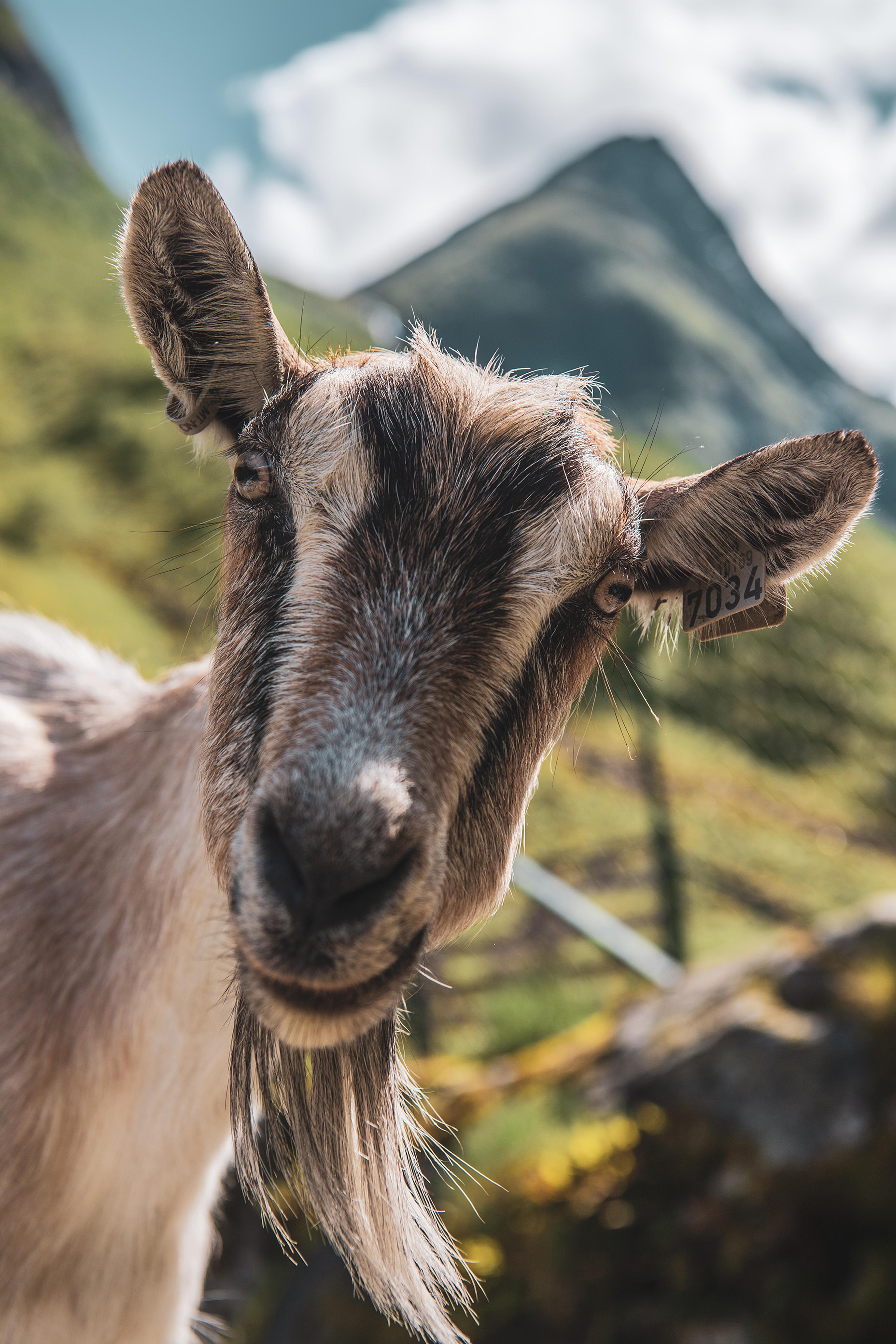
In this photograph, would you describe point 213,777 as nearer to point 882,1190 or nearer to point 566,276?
point 882,1190

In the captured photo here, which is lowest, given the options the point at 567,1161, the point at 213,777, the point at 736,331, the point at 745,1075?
the point at 736,331

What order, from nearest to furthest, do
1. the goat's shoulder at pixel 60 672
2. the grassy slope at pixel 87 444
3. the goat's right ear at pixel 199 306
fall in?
the goat's right ear at pixel 199 306 → the goat's shoulder at pixel 60 672 → the grassy slope at pixel 87 444

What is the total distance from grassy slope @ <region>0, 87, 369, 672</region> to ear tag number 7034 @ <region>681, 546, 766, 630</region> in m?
1.34

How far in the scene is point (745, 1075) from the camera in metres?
5.08

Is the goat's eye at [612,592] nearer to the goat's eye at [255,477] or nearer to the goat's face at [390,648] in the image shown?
the goat's face at [390,648]

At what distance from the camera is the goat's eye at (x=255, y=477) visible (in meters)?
2.05

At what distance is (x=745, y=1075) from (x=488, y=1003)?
2.53 m

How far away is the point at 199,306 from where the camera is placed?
218 cm

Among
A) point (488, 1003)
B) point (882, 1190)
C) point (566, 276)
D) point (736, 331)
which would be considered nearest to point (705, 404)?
point (566, 276)

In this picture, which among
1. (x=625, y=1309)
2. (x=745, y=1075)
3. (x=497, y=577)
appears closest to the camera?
(x=497, y=577)

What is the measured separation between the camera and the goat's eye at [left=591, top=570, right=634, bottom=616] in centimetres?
210

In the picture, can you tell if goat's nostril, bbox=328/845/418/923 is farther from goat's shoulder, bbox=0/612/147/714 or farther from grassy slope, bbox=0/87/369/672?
goat's shoulder, bbox=0/612/147/714

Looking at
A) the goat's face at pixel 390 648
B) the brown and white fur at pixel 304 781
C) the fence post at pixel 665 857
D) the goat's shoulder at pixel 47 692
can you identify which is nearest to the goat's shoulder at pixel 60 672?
the goat's shoulder at pixel 47 692

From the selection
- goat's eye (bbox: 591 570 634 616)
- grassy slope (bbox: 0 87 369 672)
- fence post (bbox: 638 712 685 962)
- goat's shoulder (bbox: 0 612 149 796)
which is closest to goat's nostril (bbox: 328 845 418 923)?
goat's eye (bbox: 591 570 634 616)
